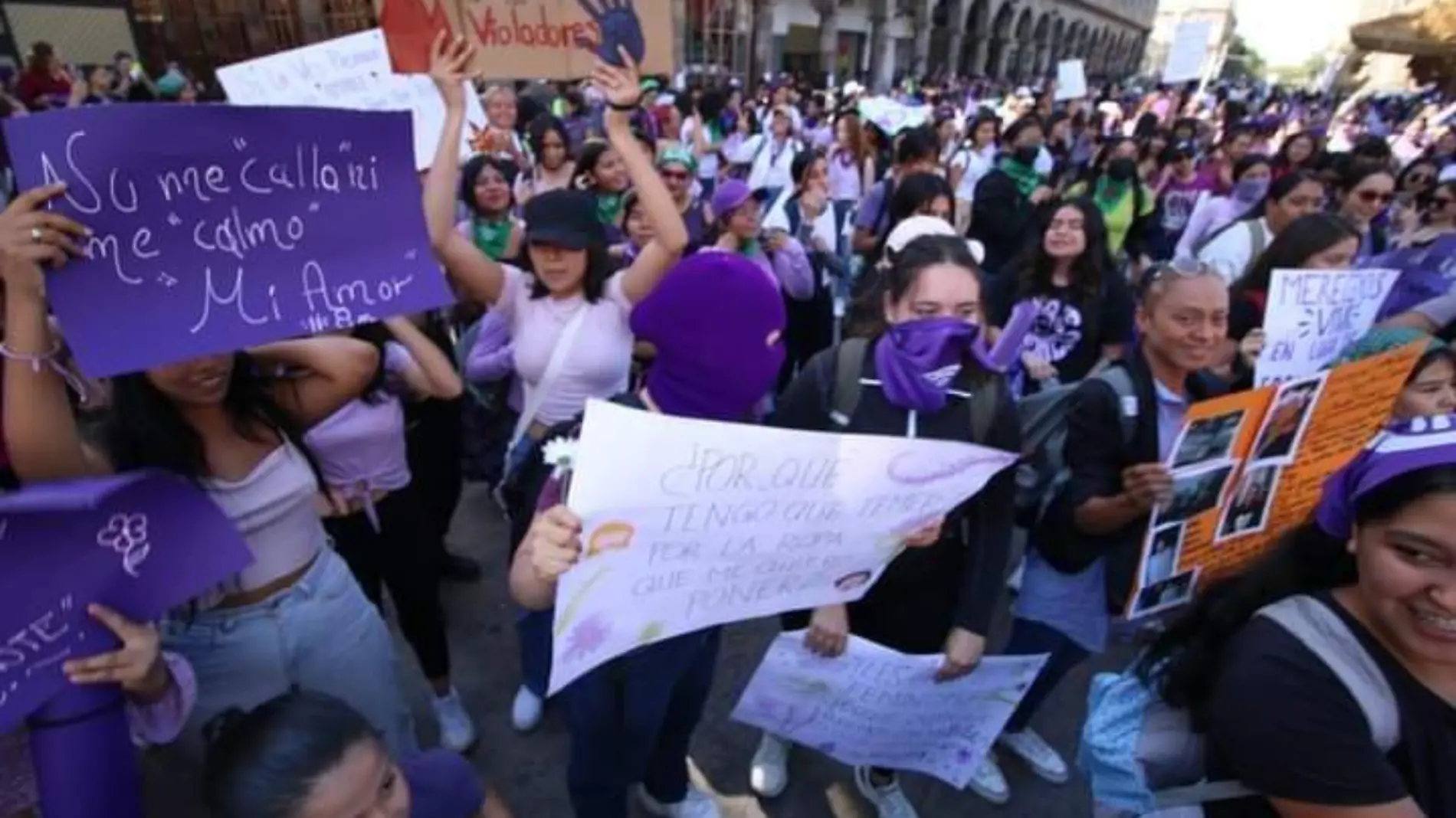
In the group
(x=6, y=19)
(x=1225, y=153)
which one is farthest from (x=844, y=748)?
(x=6, y=19)

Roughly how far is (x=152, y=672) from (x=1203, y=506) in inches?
88.8

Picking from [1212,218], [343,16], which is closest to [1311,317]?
[1212,218]

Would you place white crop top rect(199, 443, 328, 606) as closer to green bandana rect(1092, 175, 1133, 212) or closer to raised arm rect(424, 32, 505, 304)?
raised arm rect(424, 32, 505, 304)

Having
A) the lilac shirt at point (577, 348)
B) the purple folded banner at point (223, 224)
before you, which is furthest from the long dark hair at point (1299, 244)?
the purple folded banner at point (223, 224)

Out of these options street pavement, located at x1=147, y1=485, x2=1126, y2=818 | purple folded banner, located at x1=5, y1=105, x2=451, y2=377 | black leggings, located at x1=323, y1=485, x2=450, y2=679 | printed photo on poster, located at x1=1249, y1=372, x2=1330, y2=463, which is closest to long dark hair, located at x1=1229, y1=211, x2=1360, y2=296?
printed photo on poster, located at x1=1249, y1=372, x2=1330, y2=463

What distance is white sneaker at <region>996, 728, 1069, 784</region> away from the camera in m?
2.70

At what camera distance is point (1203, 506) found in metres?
1.95

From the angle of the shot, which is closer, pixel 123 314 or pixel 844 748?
pixel 123 314

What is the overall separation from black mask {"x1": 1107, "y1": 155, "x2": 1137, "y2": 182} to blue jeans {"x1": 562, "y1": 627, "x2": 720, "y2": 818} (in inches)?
190

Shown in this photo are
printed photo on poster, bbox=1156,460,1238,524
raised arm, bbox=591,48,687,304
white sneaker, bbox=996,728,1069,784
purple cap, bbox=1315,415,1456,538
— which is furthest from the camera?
white sneaker, bbox=996,728,1069,784

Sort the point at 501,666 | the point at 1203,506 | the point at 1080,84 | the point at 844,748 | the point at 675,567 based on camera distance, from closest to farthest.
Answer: the point at 675,567 < the point at 1203,506 < the point at 844,748 < the point at 501,666 < the point at 1080,84

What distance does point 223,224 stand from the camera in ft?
4.46

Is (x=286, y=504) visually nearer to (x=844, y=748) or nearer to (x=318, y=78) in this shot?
(x=844, y=748)

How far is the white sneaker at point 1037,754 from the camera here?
2699mm
